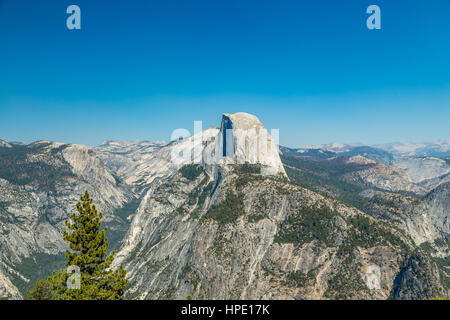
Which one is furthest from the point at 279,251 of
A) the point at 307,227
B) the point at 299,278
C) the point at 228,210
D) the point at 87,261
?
the point at 87,261

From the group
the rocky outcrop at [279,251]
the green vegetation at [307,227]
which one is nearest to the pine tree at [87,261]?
the rocky outcrop at [279,251]

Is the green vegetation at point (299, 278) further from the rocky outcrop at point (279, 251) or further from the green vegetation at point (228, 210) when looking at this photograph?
the green vegetation at point (228, 210)

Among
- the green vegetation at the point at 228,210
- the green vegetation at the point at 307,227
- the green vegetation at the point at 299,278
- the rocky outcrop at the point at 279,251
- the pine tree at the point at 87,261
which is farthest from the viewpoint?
the green vegetation at the point at 228,210

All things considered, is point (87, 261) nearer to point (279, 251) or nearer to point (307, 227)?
point (279, 251)

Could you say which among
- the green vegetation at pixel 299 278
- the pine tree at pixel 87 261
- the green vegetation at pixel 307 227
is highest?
the pine tree at pixel 87 261

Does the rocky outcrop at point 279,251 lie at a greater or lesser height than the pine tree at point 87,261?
lesser

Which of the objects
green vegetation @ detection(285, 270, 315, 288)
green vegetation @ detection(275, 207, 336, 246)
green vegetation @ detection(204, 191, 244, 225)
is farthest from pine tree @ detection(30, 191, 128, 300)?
green vegetation @ detection(204, 191, 244, 225)
